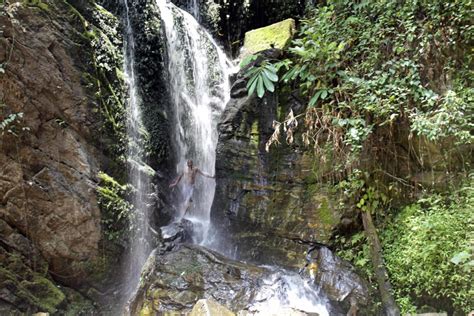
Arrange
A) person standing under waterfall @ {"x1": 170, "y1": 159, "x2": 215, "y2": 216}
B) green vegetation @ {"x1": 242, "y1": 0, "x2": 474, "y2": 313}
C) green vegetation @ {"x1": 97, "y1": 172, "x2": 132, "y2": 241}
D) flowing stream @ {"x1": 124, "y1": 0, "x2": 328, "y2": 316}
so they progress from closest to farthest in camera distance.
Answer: green vegetation @ {"x1": 242, "y1": 0, "x2": 474, "y2": 313}, green vegetation @ {"x1": 97, "y1": 172, "x2": 132, "y2": 241}, flowing stream @ {"x1": 124, "y1": 0, "x2": 328, "y2": 316}, person standing under waterfall @ {"x1": 170, "y1": 159, "x2": 215, "y2": 216}

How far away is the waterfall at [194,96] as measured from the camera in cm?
788

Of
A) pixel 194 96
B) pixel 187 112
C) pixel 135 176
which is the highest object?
pixel 194 96

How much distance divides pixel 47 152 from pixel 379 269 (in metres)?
5.16

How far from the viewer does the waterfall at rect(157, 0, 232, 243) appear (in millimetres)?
7879

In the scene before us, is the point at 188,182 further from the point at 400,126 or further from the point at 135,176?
the point at 400,126

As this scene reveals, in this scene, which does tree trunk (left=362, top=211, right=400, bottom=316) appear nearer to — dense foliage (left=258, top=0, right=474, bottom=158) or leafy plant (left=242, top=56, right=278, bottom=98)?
dense foliage (left=258, top=0, right=474, bottom=158)

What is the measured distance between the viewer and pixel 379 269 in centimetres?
450

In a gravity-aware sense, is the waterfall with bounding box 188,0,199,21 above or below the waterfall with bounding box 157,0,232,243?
above

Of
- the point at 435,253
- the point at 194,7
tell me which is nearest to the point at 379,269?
the point at 435,253

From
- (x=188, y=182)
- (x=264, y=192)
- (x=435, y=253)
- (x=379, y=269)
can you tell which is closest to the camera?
(x=435, y=253)

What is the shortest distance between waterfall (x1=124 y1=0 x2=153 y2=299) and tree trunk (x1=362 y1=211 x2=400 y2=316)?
394 cm

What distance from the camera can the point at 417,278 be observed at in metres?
4.14

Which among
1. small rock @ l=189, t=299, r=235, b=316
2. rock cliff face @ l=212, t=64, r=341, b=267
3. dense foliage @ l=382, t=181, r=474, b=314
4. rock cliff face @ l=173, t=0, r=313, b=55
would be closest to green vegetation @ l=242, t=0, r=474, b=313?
dense foliage @ l=382, t=181, r=474, b=314

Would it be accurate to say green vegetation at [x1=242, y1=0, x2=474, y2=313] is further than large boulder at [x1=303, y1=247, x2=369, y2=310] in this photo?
No
